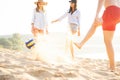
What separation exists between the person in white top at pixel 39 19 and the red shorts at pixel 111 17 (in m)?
3.46

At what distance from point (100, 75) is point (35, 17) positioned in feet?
11.3

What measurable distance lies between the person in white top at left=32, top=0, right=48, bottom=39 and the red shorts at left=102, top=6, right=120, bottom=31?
3458 mm

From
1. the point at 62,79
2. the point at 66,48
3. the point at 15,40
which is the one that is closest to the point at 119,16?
the point at 62,79

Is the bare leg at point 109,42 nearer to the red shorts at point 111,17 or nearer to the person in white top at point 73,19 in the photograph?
the red shorts at point 111,17

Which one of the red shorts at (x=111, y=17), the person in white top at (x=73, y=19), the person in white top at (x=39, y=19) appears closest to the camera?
the red shorts at (x=111, y=17)

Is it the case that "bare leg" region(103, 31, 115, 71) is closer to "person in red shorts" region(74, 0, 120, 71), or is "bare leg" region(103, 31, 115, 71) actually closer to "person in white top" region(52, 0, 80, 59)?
"person in red shorts" region(74, 0, 120, 71)

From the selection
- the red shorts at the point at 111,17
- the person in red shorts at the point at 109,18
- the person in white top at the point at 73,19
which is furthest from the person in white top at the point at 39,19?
the red shorts at the point at 111,17

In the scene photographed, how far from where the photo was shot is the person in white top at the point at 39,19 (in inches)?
351

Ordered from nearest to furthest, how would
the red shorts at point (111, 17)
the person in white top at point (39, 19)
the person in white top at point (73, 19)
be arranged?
the red shorts at point (111, 17)
the person in white top at point (39, 19)
the person in white top at point (73, 19)

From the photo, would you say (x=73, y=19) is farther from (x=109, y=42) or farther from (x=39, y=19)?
(x=109, y=42)

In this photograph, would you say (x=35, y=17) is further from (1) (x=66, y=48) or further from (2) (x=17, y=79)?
(2) (x=17, y=79)

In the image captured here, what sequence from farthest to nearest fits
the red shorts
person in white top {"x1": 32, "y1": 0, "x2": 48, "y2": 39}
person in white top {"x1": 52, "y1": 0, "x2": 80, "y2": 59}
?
person in white top {"x1": 52, "y1": 0, "x2": 80, "y2": 59}
person in white top {"x1": 32, "y1": 0, "x2": 48, "y2": 39}
the red shorts

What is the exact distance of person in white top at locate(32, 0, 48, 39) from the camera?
8914mm

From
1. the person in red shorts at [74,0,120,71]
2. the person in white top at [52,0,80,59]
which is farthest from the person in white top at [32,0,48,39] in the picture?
the person in red shorts at [74,0,120,71]
